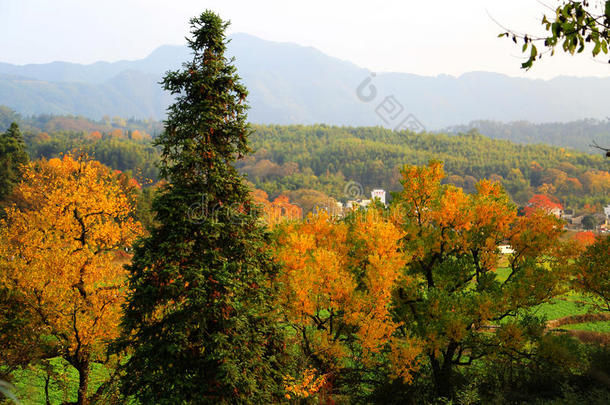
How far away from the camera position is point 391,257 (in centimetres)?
1728

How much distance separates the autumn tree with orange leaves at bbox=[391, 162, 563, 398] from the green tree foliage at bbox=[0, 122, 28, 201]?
44.7 meters

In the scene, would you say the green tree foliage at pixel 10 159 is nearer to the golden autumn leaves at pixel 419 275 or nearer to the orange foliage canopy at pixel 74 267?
the orange foliage canopy at pixel 74 267

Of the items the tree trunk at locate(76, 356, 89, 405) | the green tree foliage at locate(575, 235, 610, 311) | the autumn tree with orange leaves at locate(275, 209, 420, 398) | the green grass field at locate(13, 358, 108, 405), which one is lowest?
the green grass field at locate(13, 358, 108, 405)

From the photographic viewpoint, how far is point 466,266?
1930 cm

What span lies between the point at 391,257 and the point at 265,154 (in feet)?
512

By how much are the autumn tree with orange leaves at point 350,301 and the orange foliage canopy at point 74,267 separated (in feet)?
23.3

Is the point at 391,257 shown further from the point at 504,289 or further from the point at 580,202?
the point at 580,202

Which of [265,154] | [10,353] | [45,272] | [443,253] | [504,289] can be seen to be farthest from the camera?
[265,154]

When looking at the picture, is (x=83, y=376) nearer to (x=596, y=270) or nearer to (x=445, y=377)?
(x=445, y=377)

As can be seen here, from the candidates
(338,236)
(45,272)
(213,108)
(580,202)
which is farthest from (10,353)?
(580,202)

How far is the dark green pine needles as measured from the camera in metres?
10.6

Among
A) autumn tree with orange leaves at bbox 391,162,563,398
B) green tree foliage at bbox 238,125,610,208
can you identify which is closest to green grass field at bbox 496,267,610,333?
autumn tree with orange leaves at bbox 391,162,563,398

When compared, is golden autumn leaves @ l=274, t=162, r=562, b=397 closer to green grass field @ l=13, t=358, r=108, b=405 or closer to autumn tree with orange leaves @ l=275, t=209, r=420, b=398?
autumn tree with orange leaves @ l=275, t=209, r=420, b=398

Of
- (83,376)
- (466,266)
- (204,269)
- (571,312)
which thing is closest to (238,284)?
(204,269)
